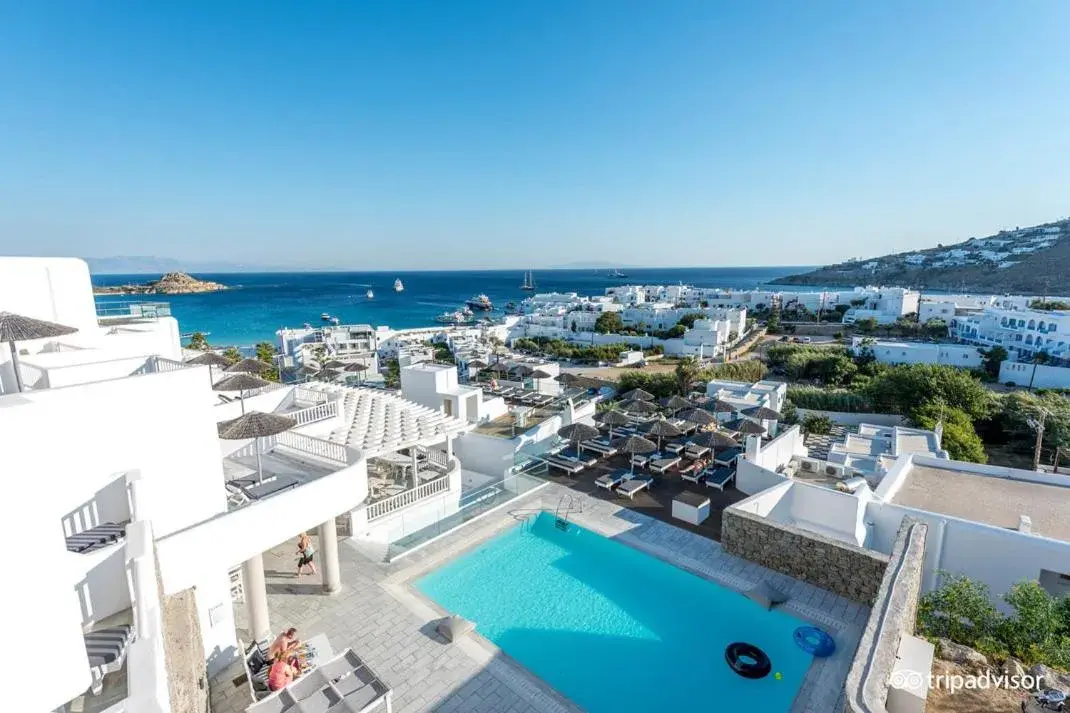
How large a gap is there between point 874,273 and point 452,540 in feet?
659

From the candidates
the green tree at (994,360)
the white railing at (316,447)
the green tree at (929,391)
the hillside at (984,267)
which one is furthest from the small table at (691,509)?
the hillside at (984,267)

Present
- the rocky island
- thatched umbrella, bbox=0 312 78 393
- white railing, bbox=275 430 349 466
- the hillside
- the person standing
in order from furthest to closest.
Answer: the rocky island, the hillside, the person standing, white railing, bbox=275 430 349 466, thatched umbrella, bbox=0 312 78 393

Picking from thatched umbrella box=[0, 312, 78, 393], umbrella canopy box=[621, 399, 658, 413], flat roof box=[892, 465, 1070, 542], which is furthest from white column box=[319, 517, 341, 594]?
umbrella canopy box=[621, 399, 658, 413]

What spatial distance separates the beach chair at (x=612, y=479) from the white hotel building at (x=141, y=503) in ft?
13.2

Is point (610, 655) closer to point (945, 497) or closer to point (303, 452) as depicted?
point (303, 452)

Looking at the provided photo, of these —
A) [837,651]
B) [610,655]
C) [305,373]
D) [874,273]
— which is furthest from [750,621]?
[874,273]

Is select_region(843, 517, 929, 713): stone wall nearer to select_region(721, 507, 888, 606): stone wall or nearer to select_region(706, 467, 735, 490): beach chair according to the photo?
select_region(721, 507, 888, 606): stone wall

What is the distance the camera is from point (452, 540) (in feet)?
40.3

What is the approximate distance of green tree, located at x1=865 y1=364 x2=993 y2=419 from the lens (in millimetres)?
25344

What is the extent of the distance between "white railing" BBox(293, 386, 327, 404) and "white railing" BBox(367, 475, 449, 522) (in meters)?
3.11

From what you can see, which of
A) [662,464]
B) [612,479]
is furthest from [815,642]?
[662,464]

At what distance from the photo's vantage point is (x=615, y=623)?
9.87m

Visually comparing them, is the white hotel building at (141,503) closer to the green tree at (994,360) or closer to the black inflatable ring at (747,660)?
the black inflatable ring at (747,660)

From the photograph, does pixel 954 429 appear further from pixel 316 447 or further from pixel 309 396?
pixel 309 396
